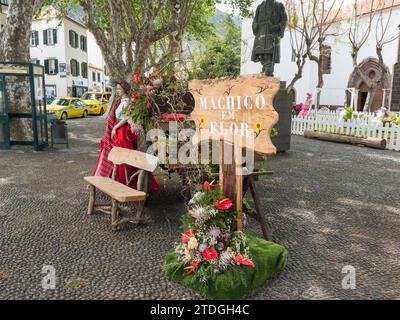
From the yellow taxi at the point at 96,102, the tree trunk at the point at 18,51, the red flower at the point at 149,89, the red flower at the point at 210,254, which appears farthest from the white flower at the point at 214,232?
the yellow taxi at the point at 96,102

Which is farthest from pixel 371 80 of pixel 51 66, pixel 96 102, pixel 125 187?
pixel 51 66

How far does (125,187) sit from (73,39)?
3722cm

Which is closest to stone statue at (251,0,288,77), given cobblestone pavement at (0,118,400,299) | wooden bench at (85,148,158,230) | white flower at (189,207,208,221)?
cobblestone pavement at (0,118,400,299)

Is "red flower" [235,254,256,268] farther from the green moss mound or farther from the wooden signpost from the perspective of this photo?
the wooden signpost

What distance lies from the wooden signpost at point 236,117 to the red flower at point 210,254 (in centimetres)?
36

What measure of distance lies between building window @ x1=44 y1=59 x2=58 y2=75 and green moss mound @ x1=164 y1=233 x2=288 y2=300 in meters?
37.0

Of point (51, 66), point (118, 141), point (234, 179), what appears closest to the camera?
point (234, 179)

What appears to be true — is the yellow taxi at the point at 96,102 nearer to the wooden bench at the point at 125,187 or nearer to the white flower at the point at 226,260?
the wooden bench at the point at 125,187

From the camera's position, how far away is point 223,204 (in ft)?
11.0

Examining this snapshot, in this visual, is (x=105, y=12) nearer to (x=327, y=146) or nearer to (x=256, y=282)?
(x=327, y=146)

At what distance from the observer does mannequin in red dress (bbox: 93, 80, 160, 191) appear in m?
5.53

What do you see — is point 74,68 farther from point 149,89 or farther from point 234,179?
point 234,179

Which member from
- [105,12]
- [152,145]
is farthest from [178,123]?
[105,12]

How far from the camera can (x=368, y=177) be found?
24.7ft
